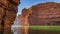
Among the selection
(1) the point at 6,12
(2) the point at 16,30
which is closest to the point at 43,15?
(2) the point at 16,30

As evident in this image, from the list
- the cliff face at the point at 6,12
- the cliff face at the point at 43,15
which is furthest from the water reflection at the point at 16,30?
the cliff face at the point at 6,12

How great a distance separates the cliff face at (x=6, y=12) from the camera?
19.1ft

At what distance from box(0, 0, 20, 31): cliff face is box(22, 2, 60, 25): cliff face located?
5.90 metres

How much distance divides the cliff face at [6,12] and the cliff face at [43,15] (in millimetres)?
5903

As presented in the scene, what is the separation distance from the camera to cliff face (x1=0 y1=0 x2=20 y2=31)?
19.1 ft

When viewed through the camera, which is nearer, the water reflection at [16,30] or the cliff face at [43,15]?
the water reflection at [16,30]

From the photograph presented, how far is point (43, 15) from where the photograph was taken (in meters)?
13.2

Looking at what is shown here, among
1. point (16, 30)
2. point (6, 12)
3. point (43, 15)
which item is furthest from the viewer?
point (43, 15)

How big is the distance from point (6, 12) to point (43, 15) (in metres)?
7.30

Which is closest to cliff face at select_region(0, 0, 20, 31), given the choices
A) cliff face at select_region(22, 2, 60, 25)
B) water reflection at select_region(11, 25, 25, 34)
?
water reflection at select_region(11, 25, 25, 34)

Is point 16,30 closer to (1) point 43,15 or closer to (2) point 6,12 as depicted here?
(1) point 43,15

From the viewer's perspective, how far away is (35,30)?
13.8 m

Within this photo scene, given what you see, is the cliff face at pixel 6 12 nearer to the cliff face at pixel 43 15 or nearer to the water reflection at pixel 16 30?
the water reflection at pixel 16 30

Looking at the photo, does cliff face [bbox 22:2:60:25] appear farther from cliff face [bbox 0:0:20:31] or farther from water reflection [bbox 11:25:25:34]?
cliff face [bbox 0:0:20:31]
